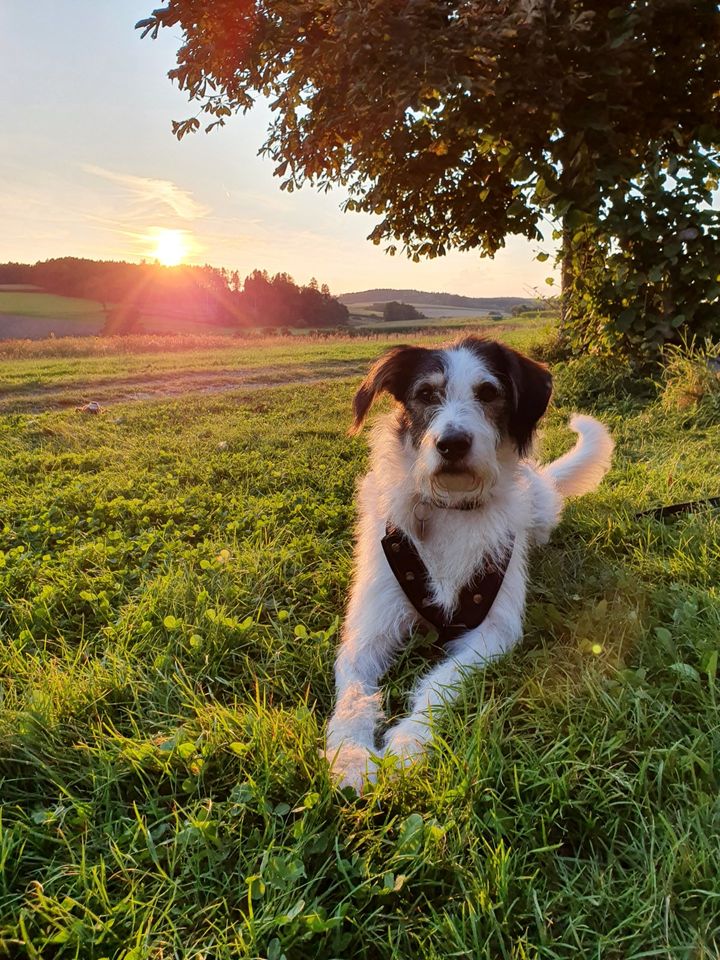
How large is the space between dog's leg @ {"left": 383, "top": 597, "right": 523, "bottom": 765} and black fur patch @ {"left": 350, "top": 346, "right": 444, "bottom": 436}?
1.17 metres

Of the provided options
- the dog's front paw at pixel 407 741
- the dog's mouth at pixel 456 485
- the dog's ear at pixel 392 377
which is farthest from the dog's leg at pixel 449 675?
the dog's ear at pixel 392 377

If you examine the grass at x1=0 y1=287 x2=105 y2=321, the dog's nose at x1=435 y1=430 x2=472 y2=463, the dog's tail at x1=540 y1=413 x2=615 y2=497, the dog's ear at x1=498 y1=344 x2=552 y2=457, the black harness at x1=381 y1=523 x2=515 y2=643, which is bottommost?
the black harness at x1=381 y1=523 x2=515 y2=643

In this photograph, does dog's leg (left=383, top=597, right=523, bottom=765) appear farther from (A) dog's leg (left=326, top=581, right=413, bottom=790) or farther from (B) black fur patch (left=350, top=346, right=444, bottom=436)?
(B) black fur patch (left=350, top=346, right=444, bottom=436)

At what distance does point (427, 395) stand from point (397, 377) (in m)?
0.27

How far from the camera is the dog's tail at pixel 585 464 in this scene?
172 inches

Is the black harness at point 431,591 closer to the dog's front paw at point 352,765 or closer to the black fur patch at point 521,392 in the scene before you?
the black fur patch at point 521,392

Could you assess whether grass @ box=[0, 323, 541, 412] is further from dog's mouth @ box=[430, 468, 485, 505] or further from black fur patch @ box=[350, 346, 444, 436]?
dog's mouth @ box=[430, 468, 485, 505]

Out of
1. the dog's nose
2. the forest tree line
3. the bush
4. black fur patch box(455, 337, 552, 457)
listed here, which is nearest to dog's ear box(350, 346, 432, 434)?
black fur patch box(455, 337, 552, 457)

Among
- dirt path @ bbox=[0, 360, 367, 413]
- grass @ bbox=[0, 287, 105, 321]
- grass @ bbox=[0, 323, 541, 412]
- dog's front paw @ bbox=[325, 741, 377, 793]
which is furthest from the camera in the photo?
grass @ bbox=[0, 287, 105, 321]

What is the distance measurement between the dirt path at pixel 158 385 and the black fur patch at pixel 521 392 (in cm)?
836

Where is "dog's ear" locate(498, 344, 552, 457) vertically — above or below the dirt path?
above

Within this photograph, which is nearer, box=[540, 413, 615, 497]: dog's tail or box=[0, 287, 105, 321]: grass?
box=[540, 413, 615, 497]: dog's tail

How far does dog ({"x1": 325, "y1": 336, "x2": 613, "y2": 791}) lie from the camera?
2393mm

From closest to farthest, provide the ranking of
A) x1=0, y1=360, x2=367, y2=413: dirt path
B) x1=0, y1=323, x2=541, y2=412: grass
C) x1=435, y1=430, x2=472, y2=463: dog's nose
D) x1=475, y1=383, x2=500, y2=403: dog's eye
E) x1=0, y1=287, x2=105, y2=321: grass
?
x1=435, y1=430, x2=472, y2=463: dog's nose
x1=475, y1=383, x2=500, y2=403: dog's eye
x1=0, y1=360, x2=367, y2=413: dirt path
x1=0, y1=323, x2=541, y2=412: grass
x1=0, y1=287, x2=105, y2=321: grass
